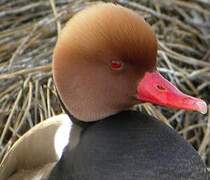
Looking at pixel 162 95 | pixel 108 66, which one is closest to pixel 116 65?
pixel 108 66

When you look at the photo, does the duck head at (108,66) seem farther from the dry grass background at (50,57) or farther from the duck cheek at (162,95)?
the dry grass background at (50,57)

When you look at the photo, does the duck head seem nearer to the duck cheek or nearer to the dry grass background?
the duck cheek

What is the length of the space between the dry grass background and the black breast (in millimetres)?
851

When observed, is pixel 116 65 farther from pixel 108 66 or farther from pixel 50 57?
pixel 50 57

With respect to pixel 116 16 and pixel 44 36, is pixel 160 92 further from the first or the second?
pixel 44 36

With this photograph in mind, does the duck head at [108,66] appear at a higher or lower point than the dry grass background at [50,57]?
higher

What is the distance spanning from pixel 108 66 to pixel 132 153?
0.23 meters

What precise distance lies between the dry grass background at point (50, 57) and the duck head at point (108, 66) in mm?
915

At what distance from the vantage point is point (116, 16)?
213cm

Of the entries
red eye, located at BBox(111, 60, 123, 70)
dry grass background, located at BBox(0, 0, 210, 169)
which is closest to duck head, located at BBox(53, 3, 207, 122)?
red eye, located at BBox(111, 60, 123, 70)

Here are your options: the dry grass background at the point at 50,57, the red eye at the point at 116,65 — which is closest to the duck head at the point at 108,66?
the red eye at the point at 116,65

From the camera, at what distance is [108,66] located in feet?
7.13

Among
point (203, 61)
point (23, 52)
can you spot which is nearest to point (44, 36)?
point (23, 52)

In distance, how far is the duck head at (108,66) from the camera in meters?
2.13
